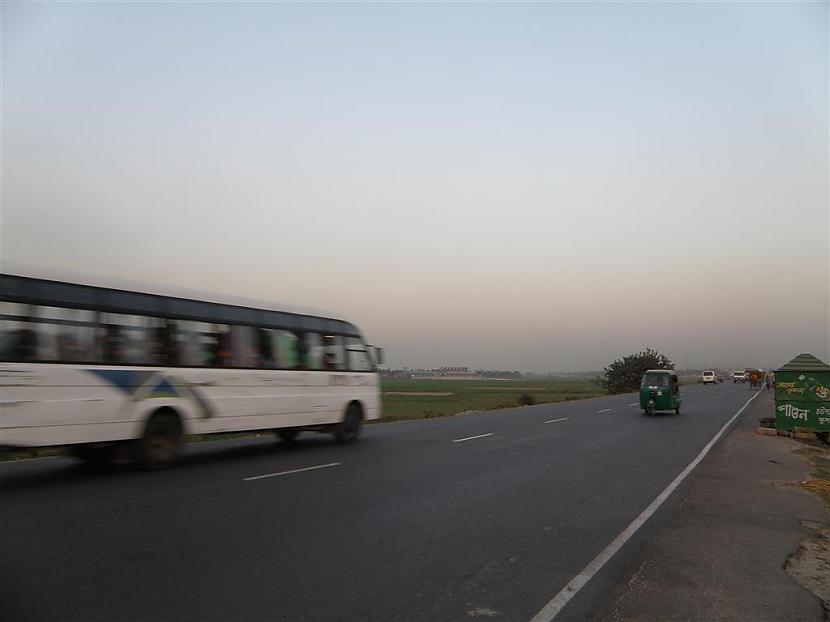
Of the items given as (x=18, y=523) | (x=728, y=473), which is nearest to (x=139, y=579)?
(x=18, y=523)

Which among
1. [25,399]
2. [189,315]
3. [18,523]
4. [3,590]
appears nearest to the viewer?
[3,590]

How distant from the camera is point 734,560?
22.6 feet

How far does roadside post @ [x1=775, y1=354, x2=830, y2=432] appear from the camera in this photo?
1816cm

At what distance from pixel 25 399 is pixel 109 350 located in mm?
1552

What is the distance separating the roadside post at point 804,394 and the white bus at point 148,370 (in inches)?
495

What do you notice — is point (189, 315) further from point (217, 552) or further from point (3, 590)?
point (3, 590)

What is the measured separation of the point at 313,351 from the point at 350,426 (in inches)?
91.2

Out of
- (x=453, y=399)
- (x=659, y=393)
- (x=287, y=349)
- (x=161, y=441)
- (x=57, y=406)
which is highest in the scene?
(x=287, y=349)

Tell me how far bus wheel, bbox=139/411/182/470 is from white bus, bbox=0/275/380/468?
0.02m

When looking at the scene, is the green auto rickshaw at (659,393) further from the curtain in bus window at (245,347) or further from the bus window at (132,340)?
the bus window at (132,340)

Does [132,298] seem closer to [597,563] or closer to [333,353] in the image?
[333,353]

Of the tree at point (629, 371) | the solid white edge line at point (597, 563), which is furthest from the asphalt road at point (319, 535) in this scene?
the tree at point (629, 371)

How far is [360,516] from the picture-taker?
832cm

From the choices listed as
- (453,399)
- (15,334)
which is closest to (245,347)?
(15,334)
